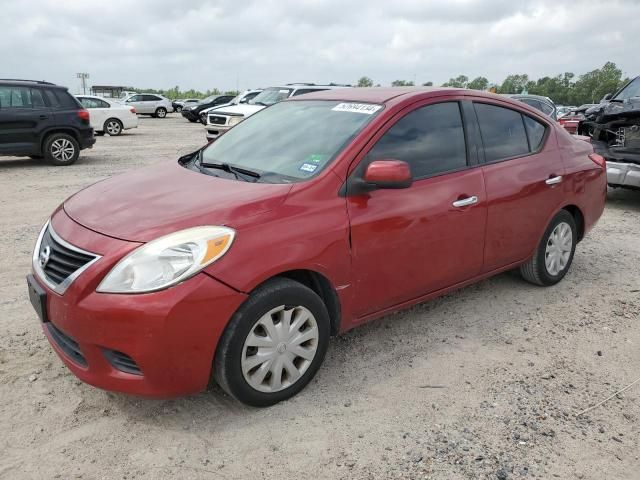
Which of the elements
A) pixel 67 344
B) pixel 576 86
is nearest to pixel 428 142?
pixel 67 344

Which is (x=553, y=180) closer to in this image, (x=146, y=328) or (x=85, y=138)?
(x=146, y=328)

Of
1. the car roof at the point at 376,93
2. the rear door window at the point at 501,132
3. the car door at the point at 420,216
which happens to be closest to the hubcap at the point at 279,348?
the car door at the point at 420,216

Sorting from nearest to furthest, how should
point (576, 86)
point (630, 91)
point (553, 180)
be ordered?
point (553, 180) → point (630, 91) → point (576, 86)

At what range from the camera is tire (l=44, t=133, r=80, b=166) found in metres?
11.2

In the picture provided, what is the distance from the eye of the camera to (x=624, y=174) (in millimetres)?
7500

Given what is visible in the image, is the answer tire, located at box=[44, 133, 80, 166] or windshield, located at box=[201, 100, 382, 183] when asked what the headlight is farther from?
tire, located at box=[44, 133, 80, 166]

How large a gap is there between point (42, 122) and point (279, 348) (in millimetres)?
10222

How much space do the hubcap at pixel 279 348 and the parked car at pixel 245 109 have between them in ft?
40.2

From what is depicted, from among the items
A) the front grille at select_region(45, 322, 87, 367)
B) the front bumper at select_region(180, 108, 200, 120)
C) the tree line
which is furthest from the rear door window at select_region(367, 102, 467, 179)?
the tree line

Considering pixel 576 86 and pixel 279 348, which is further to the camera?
pixel 576 86

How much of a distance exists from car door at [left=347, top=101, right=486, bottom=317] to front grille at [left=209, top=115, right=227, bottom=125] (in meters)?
12.0

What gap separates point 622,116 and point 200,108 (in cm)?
2646

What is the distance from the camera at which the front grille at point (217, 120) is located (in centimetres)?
1498

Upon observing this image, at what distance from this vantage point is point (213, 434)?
2701 mm
